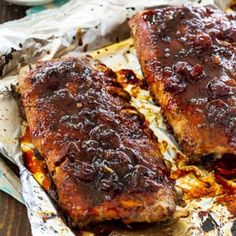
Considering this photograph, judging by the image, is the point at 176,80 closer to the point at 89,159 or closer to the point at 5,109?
the point at 89,159

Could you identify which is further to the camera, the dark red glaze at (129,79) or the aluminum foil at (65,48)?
the dark red glaze at (129,79)

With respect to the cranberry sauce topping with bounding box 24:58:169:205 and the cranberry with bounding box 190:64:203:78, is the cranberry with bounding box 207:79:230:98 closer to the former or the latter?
the cranberry with bounding box 190:64:203:78

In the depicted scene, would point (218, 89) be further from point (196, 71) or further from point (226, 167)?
point (226, 167)

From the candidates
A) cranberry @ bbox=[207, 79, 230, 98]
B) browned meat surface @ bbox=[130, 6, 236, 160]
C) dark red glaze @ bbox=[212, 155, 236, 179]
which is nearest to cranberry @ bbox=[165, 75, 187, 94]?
browned meat surface @ bbox=[130, 6, 236, 160]

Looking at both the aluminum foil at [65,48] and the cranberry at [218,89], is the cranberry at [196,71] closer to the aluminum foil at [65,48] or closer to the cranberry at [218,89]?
the cranberry at [218,89]

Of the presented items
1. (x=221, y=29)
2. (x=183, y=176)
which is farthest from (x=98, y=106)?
(x=221, y=29)

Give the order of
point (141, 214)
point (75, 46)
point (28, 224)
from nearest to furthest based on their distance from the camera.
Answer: point (141, 214)
point (28, 224)
point (75, 46)

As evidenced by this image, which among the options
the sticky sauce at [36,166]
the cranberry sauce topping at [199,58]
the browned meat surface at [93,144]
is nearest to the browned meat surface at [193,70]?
the cranberry sauce topping at [199,58]
